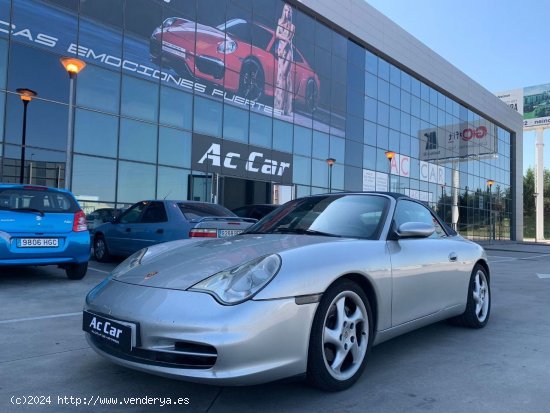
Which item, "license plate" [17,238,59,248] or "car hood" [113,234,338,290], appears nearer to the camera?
"car hood" [113,234,338,290]

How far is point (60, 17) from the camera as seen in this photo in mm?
13328

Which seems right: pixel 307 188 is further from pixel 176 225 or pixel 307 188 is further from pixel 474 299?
pixel 474 299

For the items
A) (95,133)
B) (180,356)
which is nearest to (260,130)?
(95,133)

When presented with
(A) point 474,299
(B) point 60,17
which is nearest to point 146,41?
(B) point 60,17

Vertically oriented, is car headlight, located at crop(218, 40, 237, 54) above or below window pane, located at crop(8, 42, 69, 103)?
above

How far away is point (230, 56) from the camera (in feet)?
59.7

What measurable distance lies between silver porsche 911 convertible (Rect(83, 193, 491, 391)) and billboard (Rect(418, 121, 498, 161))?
1096 inches

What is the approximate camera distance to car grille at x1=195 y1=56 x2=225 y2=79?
56.3 ft

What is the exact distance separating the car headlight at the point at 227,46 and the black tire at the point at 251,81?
775 millimetres

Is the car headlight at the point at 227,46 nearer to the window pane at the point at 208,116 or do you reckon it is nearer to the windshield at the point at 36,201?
the window pane at the point at 208,116

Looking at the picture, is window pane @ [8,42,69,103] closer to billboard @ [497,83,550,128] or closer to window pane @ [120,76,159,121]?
window pane @ [120,76,159,121]

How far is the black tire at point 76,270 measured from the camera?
7086 mm

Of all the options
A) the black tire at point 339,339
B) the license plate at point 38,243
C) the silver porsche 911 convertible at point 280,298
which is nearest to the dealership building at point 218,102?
the license plate at point 38,243

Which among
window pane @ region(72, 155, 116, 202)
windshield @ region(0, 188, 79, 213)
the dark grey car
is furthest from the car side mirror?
window pane @ region(72, 155, 116, 202)
